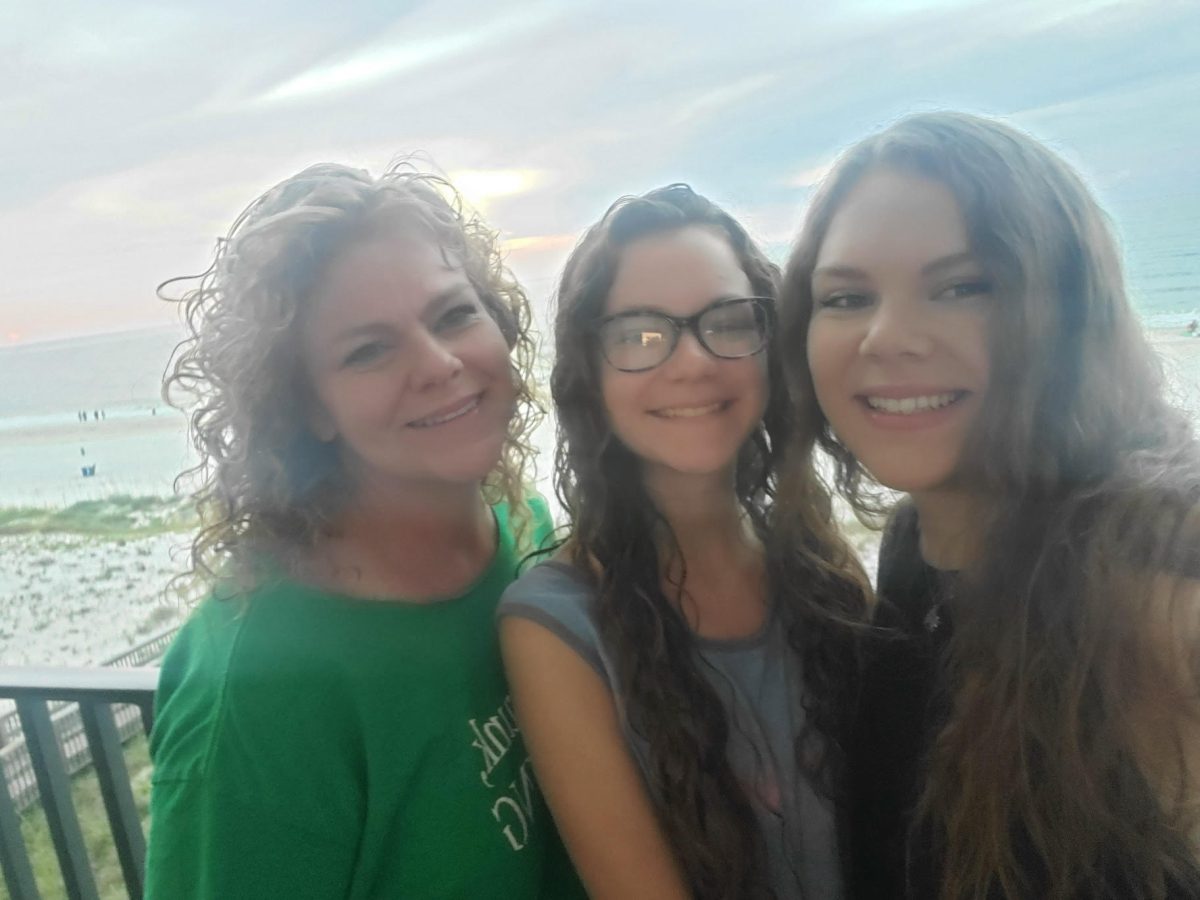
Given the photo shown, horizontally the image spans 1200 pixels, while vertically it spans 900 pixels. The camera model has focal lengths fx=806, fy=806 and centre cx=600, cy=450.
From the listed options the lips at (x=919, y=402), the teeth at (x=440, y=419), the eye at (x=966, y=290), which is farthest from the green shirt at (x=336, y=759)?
the eye at (x=966, y=290)

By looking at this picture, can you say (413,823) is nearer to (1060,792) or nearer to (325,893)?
(325,893)

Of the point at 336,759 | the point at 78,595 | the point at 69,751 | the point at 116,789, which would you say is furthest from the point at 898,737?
the point at 78,595

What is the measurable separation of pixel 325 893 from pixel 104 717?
0.72 metres

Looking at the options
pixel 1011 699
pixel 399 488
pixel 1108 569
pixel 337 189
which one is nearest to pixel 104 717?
pixel 399 488

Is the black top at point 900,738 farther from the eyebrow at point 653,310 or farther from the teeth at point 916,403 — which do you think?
the eyebrow at point 653,310

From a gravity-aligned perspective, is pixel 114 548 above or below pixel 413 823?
above

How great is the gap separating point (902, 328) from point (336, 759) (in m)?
0.76

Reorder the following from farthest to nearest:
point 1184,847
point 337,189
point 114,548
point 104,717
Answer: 1. point 114,548
2. point 104,717
3. point 337,189
4. point 1184,847

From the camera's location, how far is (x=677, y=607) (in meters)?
1.08

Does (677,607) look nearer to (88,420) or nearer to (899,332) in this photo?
(899,332)

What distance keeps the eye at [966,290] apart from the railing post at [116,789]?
4.57ft

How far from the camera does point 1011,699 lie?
86 cm

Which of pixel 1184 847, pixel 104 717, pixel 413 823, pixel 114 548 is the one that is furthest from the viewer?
pixel 114 548

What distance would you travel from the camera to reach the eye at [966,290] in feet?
2.81
